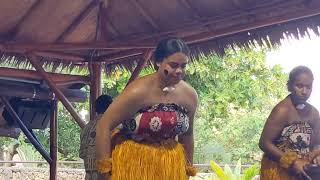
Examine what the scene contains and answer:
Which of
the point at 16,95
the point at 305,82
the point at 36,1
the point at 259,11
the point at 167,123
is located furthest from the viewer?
the point at 16,95

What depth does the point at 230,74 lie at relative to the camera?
10477mm

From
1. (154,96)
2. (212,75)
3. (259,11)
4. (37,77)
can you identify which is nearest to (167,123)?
(154,96)

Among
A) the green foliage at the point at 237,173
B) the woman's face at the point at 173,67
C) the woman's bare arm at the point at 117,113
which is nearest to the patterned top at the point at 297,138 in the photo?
the woman's face at the point at 173,67

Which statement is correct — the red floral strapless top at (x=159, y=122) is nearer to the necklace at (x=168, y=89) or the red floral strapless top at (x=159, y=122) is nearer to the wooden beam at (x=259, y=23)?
the necklace at (x=168, y=89)

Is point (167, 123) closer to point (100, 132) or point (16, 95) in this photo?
point (100, 132)

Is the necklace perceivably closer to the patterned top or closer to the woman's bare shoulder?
the woman's bare shoulder

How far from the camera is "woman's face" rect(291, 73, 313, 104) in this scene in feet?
8.98

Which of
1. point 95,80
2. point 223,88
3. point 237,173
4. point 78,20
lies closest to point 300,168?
point 78,20

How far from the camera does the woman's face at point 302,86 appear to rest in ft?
8.98

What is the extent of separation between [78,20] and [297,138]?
268 centimetres

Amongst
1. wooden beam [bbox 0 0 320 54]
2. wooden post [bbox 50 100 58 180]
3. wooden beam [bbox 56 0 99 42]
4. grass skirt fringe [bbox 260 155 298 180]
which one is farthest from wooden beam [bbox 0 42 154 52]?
grass skirt fringe [bbox 260 155 298 180]

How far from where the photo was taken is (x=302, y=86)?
108 inches

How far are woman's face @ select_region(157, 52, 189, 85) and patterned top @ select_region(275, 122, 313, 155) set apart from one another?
65 cm

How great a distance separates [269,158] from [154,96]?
A: 71cm
